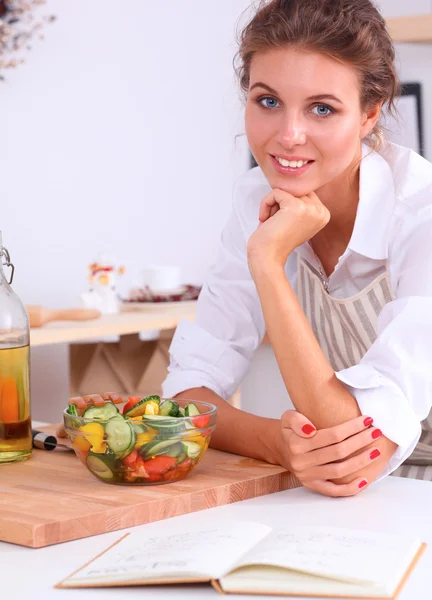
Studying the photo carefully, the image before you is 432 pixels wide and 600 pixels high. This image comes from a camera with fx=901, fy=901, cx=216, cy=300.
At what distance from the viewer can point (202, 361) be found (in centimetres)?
148

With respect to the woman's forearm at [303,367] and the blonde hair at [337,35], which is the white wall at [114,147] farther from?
the woman's forearm at [303,367]

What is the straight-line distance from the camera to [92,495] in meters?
1.03

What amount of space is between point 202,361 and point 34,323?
1280mm

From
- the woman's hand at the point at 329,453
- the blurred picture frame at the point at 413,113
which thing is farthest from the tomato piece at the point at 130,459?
the blurred picture frame at the point at 413,113

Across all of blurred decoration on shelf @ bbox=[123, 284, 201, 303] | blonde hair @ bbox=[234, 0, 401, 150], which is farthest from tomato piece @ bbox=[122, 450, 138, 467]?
blurred decoration on shelf @ bbox=[123, 284, 201, 303]

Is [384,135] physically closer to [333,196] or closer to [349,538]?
[333,196]

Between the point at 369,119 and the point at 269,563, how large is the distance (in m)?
0.84

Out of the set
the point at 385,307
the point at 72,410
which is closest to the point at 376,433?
the point at 385,307

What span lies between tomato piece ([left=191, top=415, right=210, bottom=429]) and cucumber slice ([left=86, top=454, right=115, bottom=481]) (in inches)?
4.4

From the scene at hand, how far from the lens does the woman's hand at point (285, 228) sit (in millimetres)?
1298

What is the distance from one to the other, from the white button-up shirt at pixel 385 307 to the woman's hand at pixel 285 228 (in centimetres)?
8

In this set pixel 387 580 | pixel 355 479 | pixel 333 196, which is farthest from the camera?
pixel 333 196

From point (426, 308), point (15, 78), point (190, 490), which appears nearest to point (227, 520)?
point (190, 490)

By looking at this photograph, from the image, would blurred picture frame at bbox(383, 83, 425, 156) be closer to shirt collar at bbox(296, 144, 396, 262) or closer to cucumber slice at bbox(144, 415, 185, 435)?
shirt collar at bbox(296, 144, 396, 262)
